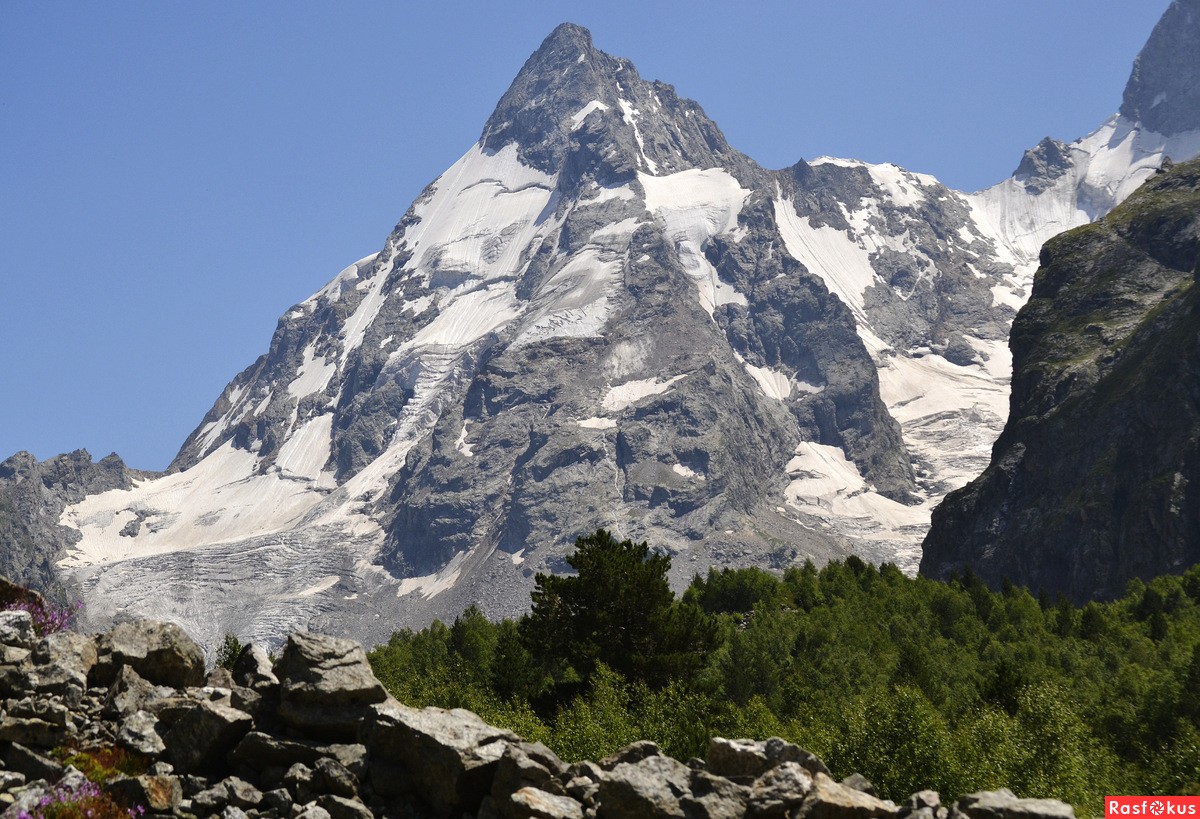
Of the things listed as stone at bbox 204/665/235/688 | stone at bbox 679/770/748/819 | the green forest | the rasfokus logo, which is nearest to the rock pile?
stone at bbox 679/770/748/819

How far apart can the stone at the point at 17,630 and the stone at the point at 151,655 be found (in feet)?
7.27

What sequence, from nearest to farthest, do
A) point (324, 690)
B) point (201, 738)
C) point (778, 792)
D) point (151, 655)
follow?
point (778, 792)
point (201, 738)
point (324, 690)
point (151, 655)

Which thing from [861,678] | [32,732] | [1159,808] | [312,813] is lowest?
[312,813]

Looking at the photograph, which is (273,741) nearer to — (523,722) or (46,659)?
(46,659)

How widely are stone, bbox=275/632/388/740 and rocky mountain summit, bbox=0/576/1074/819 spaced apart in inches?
1.7

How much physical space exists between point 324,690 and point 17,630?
10.4m

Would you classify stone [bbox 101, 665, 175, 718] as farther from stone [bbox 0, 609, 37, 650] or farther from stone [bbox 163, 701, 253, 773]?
stone [bbox 0, 609, 37, 650]

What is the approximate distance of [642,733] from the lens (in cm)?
6656

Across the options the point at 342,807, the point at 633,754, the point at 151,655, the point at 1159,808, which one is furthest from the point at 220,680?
the point at 1159,808

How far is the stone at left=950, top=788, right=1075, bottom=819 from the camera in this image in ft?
108

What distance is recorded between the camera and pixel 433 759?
3919 centimetres

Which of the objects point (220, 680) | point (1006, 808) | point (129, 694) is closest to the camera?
point (1006, 808)

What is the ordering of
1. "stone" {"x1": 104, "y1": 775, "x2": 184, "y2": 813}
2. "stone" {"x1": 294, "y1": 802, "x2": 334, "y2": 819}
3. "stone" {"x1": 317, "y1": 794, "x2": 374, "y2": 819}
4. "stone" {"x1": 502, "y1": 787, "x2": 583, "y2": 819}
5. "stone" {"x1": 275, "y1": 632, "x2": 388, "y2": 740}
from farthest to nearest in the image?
"stone" {"x1": 275, "y1": 632, "x2": 388, "y2": 740} < "stone" {"x1": 317, "y1": 794, "x2": 374, "y2": 819} < "stone" {"x1": 104, "y1": 775, "x2": 184, "y2": 813} < "stone" {"x1": 294, "y1": 802, "x2": 334, "y2": 819} < "stone" {"x1": 502, "y1": 787, "x2": 583, "y2": 819}

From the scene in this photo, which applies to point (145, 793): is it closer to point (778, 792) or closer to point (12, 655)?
point (12, 655)
